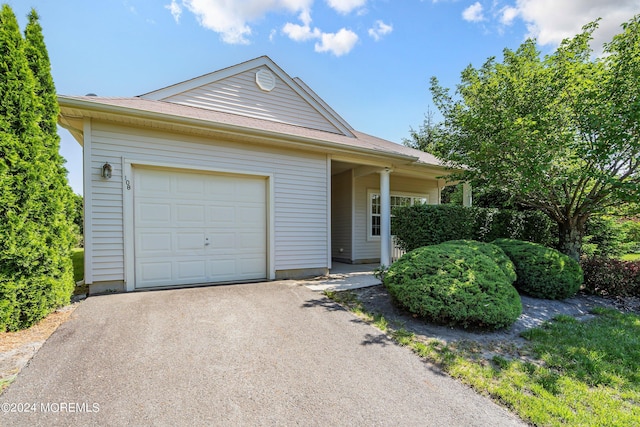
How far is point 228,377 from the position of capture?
8.50 feet

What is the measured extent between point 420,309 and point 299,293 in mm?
2139

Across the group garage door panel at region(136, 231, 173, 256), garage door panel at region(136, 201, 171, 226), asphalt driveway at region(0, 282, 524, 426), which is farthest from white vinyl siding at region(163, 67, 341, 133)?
asphalt driveway at region(0, 282, 524, 426)

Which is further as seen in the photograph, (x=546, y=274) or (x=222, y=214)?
(x=222, y=214)

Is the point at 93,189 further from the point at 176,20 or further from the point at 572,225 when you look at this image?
the point at 572,225

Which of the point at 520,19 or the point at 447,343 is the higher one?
the point at 520,19

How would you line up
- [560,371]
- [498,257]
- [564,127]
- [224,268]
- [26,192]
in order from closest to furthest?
[560,371] < [26,192] < [498,257] < [224,268] < [564,127]

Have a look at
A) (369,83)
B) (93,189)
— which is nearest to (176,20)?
(93,189)

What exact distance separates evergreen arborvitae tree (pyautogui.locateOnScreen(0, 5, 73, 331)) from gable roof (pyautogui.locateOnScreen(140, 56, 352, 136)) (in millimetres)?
2890

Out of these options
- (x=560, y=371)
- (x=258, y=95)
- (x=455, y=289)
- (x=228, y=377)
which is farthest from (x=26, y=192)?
(x=560, y=371)

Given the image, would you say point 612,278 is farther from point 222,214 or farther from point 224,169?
point 224,169

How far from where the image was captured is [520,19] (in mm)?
7336

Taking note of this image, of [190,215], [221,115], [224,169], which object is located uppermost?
[221,115]

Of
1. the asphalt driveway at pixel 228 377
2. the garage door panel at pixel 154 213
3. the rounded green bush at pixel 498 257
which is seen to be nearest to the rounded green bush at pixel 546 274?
the rounded green bush at pixel 498 257

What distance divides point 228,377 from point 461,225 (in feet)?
21.2
